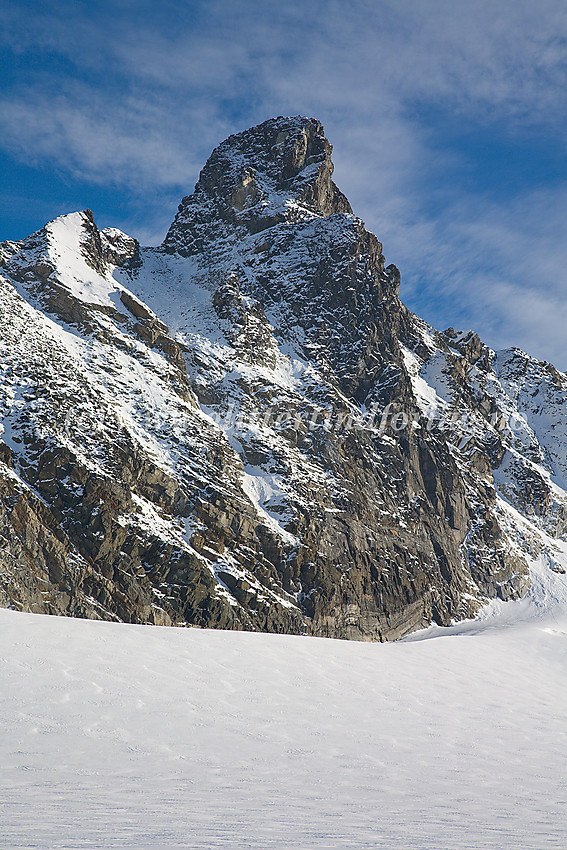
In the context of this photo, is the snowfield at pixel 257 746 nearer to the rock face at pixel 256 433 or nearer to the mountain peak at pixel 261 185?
the rock face at pixel 256 433

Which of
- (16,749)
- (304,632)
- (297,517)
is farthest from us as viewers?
(297,517)

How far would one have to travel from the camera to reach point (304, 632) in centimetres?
4472

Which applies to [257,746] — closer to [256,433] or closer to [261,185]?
[256,433]

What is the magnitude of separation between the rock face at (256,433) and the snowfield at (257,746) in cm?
2321

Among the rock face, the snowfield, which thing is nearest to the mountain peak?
the rock face

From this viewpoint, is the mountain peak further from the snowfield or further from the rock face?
the snowfield

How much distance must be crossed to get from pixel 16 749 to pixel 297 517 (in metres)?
43.2

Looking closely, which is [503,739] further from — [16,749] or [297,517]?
[297,517]

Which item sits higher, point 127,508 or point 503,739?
point 127,508

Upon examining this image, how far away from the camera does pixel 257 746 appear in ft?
29.6

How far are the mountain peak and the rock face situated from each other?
1.45 feet

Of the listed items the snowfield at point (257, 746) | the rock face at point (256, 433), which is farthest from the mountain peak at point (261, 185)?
the snowfield at point (257, 746)

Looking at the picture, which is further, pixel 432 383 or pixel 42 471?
pixel 432 383

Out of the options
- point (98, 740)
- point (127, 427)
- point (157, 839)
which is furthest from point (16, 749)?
point (127, 427)
